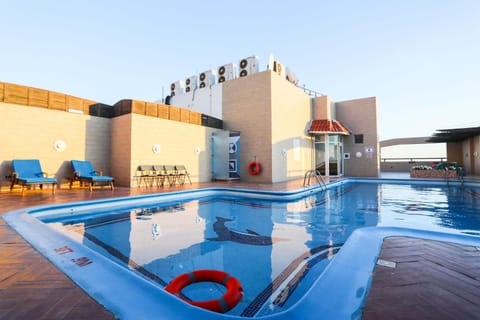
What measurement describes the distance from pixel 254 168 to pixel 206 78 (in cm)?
661

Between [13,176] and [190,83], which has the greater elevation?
[190,83]

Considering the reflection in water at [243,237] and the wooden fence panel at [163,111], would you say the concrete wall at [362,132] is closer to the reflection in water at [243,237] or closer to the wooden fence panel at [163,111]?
the wooden fence panel at [163,111]

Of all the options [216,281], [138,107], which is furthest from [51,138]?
[216,281]

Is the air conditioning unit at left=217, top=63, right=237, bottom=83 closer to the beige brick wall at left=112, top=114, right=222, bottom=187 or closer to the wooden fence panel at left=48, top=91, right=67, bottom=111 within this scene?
the beige brick wall at left=112, top=114, right=222, bottom=187

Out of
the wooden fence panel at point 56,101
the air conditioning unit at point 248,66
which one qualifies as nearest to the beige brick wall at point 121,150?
the wooden fence panel at point 56,101

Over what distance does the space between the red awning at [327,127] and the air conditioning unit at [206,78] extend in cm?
618

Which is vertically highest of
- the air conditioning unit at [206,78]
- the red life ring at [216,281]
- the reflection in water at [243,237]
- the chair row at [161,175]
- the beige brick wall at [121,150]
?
the air conditioning unit at [206,78]

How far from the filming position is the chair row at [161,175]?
24.6 feet

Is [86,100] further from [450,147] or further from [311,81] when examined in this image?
[450,147]

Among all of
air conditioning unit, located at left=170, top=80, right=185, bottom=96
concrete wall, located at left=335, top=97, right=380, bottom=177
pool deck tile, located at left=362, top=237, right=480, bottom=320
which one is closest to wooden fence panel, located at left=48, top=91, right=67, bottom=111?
air conditioning unit, located at left=170, top=80, right=185, bottom=96

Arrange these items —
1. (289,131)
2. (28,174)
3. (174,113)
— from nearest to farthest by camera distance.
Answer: (28,174)
(174,113)
(289,131)

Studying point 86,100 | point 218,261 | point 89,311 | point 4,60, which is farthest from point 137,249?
point 4,60

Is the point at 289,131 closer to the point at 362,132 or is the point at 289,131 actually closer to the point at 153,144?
the point at 362,132

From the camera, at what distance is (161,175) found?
7766 millimetres
